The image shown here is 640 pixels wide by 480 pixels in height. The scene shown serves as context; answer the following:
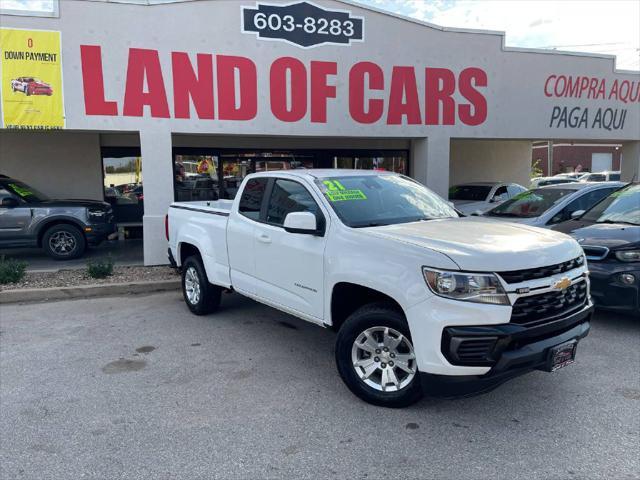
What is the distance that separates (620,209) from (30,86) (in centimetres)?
935

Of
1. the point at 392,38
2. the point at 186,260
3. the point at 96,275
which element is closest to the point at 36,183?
the point at 96,275

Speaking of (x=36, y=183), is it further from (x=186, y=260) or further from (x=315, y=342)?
(x=315, y=342)

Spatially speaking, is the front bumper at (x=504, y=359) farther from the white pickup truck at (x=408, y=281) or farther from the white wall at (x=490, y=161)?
the white wall at (x=490, y=161)

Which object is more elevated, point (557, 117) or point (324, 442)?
point (557, 117)

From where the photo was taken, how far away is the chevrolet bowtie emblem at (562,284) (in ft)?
11.7

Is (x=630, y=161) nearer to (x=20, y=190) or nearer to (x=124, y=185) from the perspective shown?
(x=124, y=185)

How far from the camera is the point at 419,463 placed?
125 inches

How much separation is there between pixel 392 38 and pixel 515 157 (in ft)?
27.2

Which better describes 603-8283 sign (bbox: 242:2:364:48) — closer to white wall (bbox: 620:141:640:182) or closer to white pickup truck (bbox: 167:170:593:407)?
white pickup truck (bbox: 167:170:593:407)

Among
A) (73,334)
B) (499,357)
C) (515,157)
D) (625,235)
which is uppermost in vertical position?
(515,157)

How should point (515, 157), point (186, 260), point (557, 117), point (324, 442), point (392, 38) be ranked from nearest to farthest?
point (324, 442) < point (186, 260) < point (392, 38) < point (557, 117) < point (515, 157)

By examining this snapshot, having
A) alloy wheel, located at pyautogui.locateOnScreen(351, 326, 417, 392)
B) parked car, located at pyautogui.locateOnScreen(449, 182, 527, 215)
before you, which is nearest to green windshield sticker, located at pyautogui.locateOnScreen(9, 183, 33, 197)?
alloy wheel, located at pyautogui.locateOnScreen(351, 326, 417, 392)

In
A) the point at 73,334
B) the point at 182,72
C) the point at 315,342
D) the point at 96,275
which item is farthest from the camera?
the point at 182,72

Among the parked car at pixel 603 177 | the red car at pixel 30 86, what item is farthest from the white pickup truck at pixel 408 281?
the parked car at pixel 603 177
